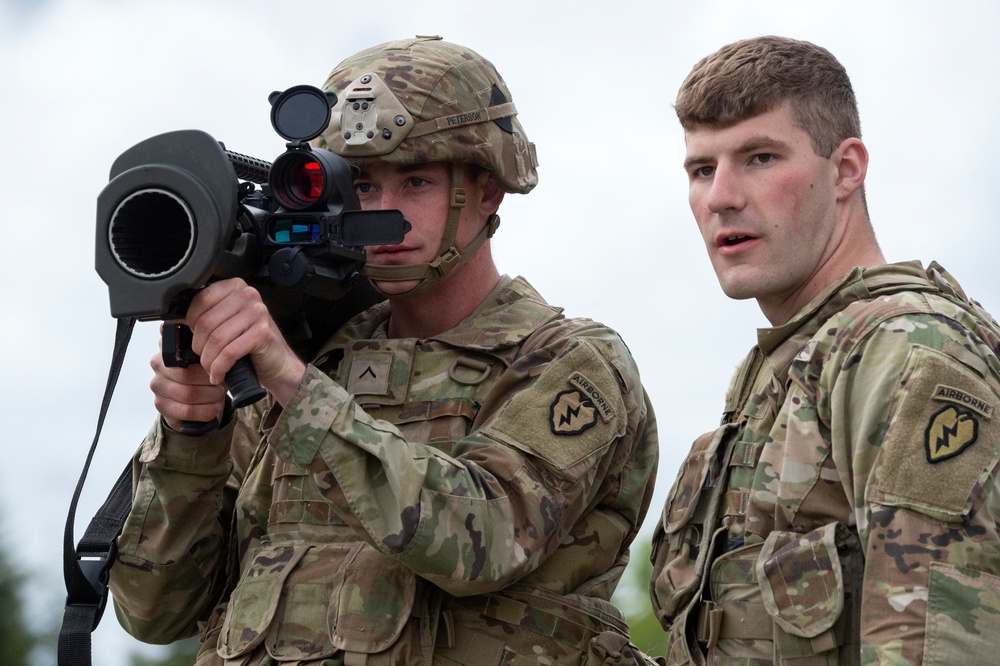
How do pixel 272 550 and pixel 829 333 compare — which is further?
pixel 272 550

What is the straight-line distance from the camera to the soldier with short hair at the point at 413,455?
4031 millimetres

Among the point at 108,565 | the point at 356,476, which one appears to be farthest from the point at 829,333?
the point at 108,565

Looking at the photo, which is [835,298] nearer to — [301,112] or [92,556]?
[301,112]

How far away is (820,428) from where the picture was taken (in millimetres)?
3592

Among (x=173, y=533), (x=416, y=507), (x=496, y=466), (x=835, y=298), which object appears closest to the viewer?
(x=835, y=298)

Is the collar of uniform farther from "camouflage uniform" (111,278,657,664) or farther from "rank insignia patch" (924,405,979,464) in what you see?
"camouflage uniform" (111,278,657,664)

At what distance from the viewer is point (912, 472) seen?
3.24 m

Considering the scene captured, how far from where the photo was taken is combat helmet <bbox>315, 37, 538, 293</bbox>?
4770mm

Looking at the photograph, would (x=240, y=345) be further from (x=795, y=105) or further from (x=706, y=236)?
(x=795, y=105)

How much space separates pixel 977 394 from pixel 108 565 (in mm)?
2928

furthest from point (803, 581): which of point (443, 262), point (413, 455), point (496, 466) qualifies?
point (443, 262)

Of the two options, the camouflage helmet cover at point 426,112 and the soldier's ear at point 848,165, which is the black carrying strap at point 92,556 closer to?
the camouflage helmet cover at point 426,112

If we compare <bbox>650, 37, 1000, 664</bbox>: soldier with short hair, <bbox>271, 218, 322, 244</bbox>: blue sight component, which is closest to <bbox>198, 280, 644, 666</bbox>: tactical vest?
<bbox>650, 37, 1000, 664</bbox>: soldier with short hair

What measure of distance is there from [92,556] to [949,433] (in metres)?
2.93
